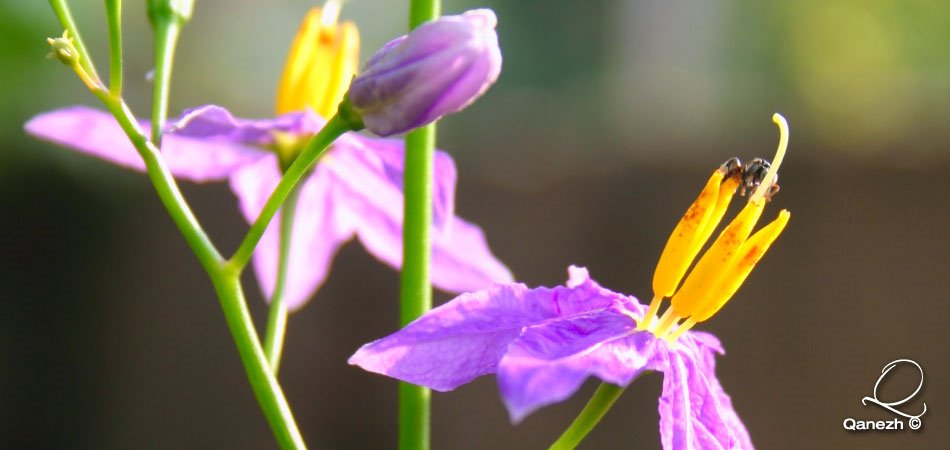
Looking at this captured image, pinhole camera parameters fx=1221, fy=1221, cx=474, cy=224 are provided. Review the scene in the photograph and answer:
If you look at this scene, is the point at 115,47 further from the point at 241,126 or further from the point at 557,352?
the point at 557,352

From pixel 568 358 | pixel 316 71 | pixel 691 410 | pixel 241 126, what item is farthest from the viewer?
pixel 316 71

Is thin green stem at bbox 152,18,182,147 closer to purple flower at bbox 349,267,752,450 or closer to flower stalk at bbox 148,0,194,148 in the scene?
flower stalk at bbox 148,0,194,148

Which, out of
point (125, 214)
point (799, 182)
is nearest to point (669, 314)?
point (799, 182)

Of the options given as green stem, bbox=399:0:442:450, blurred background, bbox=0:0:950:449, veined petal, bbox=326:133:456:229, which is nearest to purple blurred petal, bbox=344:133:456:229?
veined petal, bbox=326:133:456:229

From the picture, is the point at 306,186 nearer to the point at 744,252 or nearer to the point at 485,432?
the point at 744,252

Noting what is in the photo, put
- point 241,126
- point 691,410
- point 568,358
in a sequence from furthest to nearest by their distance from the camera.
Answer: point 241,126 → point 691,410 → point 568,358

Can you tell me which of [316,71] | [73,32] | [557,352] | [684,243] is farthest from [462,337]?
[316,71]

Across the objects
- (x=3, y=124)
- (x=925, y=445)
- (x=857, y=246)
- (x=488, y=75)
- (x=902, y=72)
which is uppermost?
(x=902, y=72)
